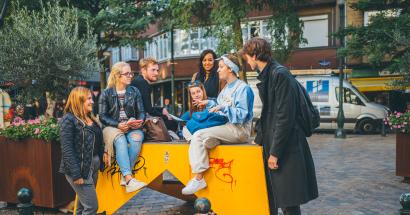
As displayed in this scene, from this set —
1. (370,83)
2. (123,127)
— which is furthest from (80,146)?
(370,83)

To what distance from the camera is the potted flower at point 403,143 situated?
7.48 meters

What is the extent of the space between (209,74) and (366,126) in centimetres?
1449

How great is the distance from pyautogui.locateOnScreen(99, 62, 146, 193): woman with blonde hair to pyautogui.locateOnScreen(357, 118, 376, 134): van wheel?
1528 centimetres

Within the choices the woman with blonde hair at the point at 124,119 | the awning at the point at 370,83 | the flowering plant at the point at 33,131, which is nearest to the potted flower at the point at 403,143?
the woman with blonde hair at the point at 124,119

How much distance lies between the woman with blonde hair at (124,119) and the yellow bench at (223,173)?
0.14 metres

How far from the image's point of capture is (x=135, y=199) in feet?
22.4

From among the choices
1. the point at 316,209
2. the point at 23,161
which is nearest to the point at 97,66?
the point at 23,161

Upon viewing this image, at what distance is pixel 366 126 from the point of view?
1806 cm

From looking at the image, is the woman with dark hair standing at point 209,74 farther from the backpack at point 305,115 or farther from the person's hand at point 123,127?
the backpack at point 305,115

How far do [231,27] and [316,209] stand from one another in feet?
39.3

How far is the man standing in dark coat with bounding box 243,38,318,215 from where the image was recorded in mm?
3771

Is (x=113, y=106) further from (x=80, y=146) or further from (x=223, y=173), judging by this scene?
(x=223, y=173)

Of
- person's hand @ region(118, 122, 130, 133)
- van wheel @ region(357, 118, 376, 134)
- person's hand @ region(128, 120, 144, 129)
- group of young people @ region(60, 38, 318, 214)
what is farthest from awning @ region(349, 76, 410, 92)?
person's hand @ region(118, 122, 130, 133)

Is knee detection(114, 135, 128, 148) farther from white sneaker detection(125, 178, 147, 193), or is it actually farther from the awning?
the awning
